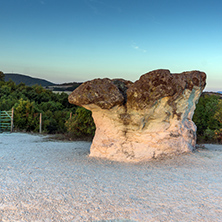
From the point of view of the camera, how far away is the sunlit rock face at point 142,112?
298 inches

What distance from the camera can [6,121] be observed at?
783 inches

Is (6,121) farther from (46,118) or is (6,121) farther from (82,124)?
(82,124)

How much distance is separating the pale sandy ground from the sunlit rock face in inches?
22.8

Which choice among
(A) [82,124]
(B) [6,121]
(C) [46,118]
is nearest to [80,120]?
(A) [82,124]

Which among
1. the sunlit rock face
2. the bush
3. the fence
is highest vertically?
the sunlit rock face

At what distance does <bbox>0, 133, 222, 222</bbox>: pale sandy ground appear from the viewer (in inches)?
156

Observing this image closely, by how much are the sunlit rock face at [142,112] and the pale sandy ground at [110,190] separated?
580 millimetres

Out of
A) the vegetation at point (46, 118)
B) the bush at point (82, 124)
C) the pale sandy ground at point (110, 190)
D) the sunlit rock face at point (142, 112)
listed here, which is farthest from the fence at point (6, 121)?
the sunlit rock face at point (142, 112)

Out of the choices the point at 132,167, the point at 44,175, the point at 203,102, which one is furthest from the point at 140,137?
the point at 203,102

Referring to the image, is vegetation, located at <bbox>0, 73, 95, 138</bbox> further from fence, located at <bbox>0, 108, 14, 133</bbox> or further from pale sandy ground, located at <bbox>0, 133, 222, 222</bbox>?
pale sandy ground, located at <bbox>0, 133, 222, 222</bbox>

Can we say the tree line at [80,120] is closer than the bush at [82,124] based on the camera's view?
No

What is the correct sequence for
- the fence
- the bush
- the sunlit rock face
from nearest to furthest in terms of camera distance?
the sunlit rock face, the bush, the fence

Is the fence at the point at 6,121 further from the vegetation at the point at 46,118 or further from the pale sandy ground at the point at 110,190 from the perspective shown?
the pale sandy ground at the point at 110,190

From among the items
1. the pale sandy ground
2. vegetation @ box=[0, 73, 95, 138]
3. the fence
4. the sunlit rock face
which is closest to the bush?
vegetation @ box=[0, 73, 95, 138]
